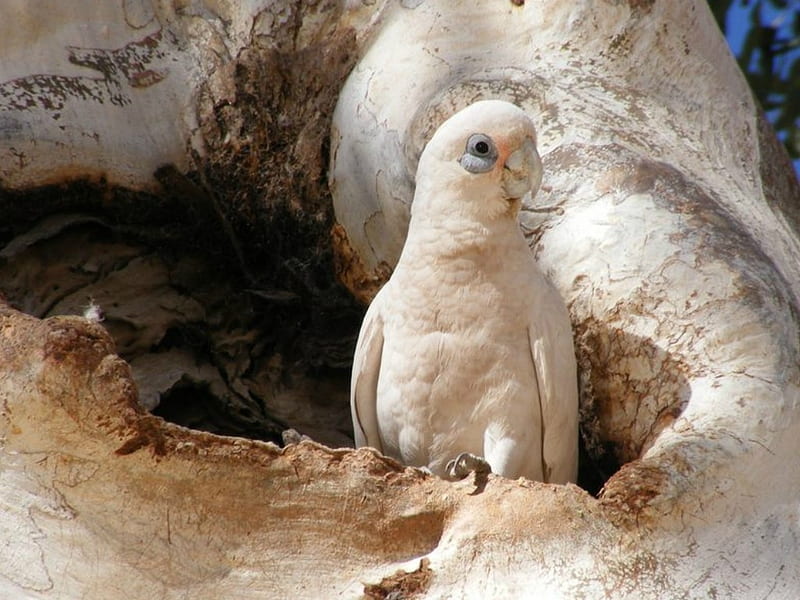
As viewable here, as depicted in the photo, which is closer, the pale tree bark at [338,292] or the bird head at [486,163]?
the pale tree bark at [338,292]

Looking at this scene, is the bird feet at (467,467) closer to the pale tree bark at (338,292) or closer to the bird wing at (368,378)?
the pale tree bark at (338,292)

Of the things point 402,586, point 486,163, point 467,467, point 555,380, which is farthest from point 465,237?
point 402,586

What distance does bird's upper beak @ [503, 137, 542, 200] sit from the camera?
9.95ft

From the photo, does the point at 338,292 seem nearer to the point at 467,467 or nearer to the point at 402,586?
the point at 467,467

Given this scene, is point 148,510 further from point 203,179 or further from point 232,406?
point 203,179

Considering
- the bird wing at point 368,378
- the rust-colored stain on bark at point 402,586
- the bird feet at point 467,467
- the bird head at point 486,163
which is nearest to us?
the rust-colored stain on bark at point 402,586

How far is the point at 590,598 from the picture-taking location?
7.81ft

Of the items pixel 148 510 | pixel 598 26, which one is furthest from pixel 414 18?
pixel 148 510

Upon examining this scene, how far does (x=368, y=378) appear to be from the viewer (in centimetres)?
330

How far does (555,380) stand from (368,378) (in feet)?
1.71

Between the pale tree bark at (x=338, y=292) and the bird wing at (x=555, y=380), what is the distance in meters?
0.16

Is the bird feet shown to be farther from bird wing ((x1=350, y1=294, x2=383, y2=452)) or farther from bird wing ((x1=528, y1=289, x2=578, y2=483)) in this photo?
bird wing ((x1=350, y1=294, x2=383, y2=452))

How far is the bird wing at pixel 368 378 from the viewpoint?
10.7 ft

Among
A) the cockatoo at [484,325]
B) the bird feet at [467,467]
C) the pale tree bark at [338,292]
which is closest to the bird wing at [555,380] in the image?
the cockatoo at [484,325]
